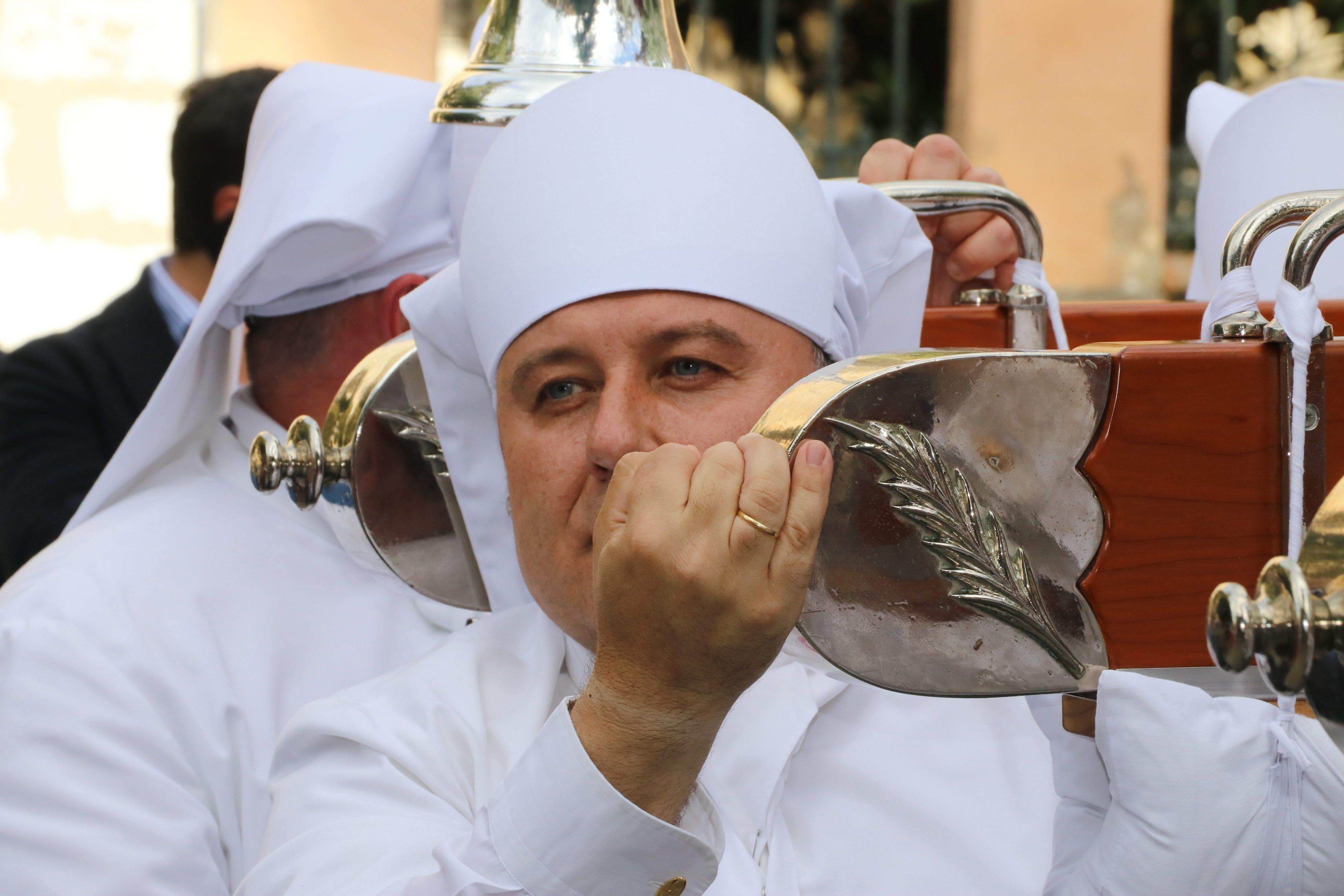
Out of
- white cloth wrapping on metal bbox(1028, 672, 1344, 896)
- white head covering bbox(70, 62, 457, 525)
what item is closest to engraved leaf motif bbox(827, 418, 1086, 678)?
white cloth wrapping on metal bbox(1028, 672, 1344, 896)

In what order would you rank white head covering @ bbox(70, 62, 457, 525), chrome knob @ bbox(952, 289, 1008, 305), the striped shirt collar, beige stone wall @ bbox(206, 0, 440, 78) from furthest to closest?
beige stone wall @ bbox(206, 0, 440, 78)
the striped shirt collar
white head covering @ bbox(70, 62, 457, 525)
chrome knob @ bbox(952, 289, 1008, 305)

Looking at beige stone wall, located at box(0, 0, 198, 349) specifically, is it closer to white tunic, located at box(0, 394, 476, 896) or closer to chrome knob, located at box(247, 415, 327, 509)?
white tunic, located at box(0, 394, 476, 896)

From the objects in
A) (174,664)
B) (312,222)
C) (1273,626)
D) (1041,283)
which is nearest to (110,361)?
(312,222)

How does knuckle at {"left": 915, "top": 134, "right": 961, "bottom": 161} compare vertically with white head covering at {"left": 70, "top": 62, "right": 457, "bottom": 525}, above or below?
above

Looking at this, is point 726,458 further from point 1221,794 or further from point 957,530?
point 1221,794

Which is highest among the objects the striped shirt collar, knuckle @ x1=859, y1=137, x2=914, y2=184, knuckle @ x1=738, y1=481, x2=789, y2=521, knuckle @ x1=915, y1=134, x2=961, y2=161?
knuckle @ x1=915, y1=134, x2=961, y2=161

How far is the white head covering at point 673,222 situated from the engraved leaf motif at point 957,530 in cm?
59

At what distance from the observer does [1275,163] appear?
1999 mm

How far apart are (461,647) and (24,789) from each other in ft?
2.03

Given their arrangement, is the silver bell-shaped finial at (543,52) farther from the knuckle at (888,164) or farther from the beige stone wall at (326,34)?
the beige stone wall at (326,34)

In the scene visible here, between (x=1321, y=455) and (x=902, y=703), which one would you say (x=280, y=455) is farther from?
(x=1321, y=455)

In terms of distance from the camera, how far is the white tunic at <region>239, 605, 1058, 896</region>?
4.41ft

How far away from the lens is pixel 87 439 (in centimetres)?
364

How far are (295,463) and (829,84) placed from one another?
244 inches
